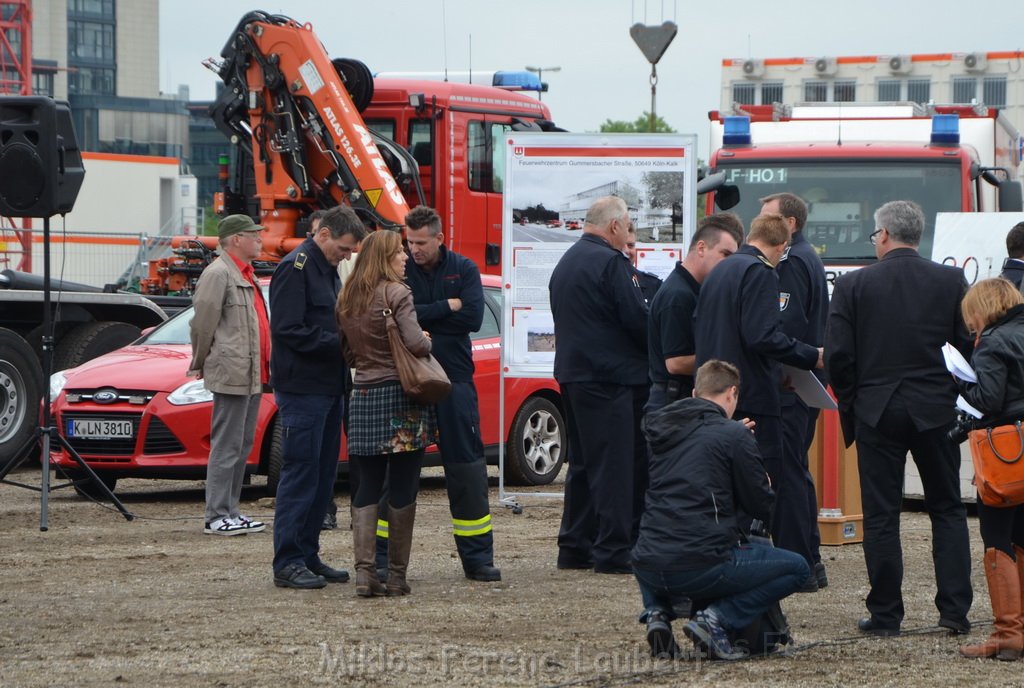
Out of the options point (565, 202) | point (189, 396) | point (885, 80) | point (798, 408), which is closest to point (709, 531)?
point (798, 408)

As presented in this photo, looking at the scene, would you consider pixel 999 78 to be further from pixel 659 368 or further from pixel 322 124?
pixel 659 368

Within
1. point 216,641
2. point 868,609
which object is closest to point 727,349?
point 868,609

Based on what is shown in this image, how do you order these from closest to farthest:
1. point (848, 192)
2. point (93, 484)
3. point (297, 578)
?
point (297, 578) → point (93, 484) → point (848, 192)

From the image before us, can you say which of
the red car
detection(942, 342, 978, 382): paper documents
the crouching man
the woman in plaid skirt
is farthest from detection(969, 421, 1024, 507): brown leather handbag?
the red car

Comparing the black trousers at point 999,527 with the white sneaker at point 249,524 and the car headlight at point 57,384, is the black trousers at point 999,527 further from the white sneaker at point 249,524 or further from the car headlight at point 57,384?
the car headlight at point 57,384

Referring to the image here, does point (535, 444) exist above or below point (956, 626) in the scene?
above

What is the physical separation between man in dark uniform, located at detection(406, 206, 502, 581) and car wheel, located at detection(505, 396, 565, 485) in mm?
4574

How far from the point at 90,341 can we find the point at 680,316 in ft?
29.3

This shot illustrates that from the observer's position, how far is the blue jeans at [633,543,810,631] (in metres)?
6.29

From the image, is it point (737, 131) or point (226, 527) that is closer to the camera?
point (226, 527)

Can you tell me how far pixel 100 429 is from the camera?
38.7 feet

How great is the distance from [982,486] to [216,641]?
323 centimetres

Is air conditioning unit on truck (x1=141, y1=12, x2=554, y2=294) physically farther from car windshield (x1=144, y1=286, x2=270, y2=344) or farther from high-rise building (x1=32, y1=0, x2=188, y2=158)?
high-rise building (x1=32, y1=0, x2=188, y2=158)

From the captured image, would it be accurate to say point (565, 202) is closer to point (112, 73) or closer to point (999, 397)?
point (999, 397)
